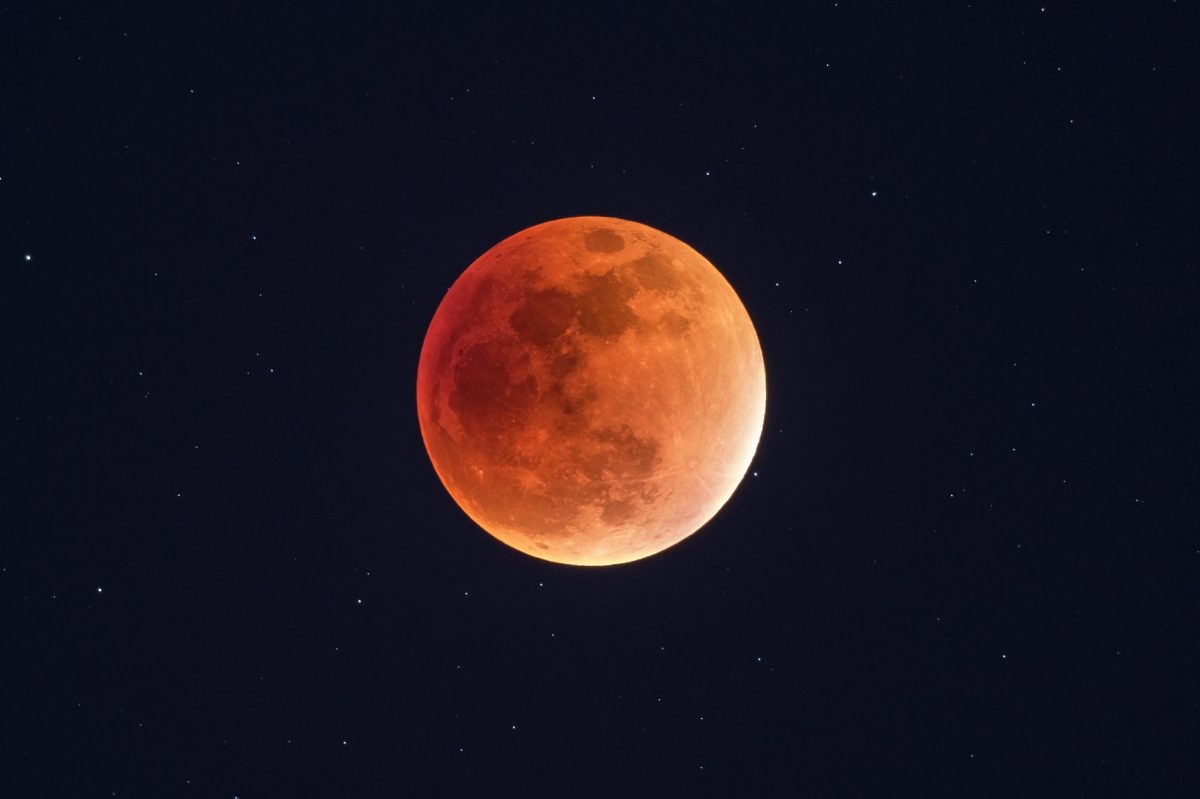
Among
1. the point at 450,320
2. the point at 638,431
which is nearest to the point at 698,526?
the point at 638,431

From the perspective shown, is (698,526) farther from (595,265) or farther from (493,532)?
(595,265)

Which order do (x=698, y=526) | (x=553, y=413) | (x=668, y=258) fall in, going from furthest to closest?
(x=698, y=526) < (x=668, y=258) < (x=553, y=413)

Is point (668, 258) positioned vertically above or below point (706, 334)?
above

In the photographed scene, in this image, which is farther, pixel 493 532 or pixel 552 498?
pixel 493 532

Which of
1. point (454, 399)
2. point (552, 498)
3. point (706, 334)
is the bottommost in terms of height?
point (552, 498)

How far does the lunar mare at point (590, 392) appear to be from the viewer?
6.07 meters

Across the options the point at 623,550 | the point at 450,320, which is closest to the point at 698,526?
the point at 623,550

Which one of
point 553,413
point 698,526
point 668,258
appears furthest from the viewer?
point 698,526

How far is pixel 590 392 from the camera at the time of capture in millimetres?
6031

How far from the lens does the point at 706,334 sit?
641cm

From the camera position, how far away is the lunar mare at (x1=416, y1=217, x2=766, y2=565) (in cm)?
607

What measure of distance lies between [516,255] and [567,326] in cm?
91

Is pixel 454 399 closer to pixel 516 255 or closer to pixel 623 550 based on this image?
pixel 516 255

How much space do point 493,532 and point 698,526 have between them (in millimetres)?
1607
